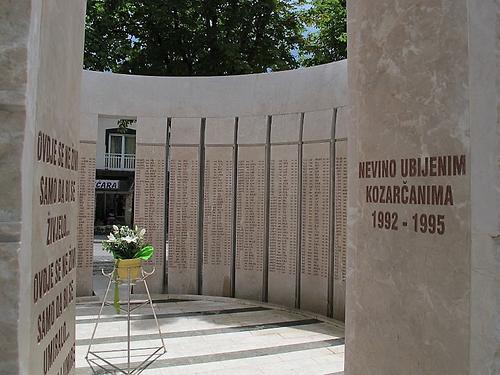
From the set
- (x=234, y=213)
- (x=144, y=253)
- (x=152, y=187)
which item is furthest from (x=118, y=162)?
(x=144, y=253)

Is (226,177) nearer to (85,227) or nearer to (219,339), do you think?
(85,227)

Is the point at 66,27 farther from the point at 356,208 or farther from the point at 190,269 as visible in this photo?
the point at 190,269

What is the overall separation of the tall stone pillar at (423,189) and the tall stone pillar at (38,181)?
1.53 m

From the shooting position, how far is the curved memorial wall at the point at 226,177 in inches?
248

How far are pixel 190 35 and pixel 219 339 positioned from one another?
10.6 metres

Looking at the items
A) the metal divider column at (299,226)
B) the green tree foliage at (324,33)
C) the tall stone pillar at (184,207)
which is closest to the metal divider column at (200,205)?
the tall stone pillar at (184,207)

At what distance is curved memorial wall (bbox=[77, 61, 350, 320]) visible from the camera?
6.30 metres

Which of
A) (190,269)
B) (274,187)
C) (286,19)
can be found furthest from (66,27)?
(286,19)

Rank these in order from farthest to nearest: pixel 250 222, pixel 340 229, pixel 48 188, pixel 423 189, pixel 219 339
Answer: pixel 250 222 → pixel 340 229 → pixel 219 339 → pixel 423 189 → pixel 48 188

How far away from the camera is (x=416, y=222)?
2.18 m

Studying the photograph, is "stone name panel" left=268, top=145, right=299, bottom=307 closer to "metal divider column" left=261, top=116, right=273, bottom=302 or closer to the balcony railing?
"metal divider column" left=261, top=116, right=273, bottom=302

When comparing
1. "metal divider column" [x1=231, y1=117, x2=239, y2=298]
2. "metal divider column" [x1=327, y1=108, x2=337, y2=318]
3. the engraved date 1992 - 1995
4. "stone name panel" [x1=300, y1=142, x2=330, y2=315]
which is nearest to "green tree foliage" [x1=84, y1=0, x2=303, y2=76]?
"metal divider column" [x1=231, y1=117, x2=239, y2=298]

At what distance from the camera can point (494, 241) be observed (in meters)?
1.76

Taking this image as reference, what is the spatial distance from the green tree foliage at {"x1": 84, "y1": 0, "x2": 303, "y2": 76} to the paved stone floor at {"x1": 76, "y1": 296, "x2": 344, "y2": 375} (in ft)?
27.3
